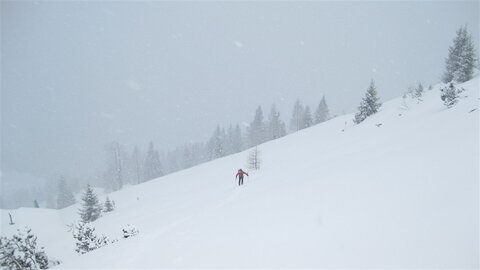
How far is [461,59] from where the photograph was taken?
104 feet

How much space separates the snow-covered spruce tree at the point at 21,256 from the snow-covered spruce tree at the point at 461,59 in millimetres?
41890

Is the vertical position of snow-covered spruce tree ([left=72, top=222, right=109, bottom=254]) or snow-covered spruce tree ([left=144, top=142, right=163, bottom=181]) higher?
snow-covered spruce tree ([left=144, top=142, right=163, bottom=181])

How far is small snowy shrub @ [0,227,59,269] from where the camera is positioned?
37.9ft

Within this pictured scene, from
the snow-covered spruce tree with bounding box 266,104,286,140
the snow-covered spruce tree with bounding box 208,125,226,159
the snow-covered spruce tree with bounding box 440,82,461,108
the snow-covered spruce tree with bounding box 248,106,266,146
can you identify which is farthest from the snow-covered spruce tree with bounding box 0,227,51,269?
the snow-covered spruce tree with bounding box 266,104,286,140

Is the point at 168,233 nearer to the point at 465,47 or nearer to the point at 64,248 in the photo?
the point at 64,248

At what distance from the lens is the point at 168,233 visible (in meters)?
9.72

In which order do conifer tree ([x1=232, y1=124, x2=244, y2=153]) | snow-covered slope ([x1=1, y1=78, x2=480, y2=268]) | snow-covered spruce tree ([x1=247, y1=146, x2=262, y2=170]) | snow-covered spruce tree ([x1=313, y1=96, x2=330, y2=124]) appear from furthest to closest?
1. conifer tree ([x1=232, y1=124, x2=244, y2=153])
2. snow-covered spruce tree ([x1=313, y1=96, x2=330, y2=124])
3. snow-covered spruce tree ([x1=247, y1=146, x2=262, y2=170])
4. snow-covered slope ([x1=1, y1=78, x2=480, y2=268])

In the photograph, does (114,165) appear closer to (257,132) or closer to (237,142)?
(237,142)

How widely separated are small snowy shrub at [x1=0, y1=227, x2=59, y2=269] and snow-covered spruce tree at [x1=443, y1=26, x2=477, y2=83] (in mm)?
41891

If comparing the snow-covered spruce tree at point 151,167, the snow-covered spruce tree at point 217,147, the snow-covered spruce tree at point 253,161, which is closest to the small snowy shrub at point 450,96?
the snow-covered spruce tree at point 253,161

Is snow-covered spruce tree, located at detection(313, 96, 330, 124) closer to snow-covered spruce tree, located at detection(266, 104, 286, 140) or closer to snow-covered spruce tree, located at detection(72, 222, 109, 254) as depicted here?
snow-covered spruce tree, located at detection(266, 104, 286, 140)

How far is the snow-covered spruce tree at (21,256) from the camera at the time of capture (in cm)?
1155

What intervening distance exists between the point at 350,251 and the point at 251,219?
380cm

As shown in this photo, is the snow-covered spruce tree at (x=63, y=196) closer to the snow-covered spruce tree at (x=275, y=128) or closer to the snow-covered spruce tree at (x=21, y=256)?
the snow-covered spruce tree at (x=275, y=128)
